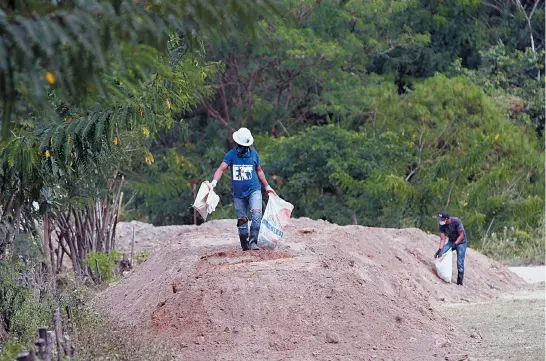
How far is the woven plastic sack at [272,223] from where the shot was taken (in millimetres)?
12625

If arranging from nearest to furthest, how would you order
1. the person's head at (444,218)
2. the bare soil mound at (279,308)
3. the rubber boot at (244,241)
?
1. the bare soil mound at (279,308)
2. the rubber boot at (244,241)
3. the person's head at (444,218)

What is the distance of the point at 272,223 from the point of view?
12641mm

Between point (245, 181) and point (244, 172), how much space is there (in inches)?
4.4

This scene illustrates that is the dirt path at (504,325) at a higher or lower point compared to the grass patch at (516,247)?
higher

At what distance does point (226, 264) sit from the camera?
1171cm

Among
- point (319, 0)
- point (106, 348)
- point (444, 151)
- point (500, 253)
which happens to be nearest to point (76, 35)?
point (106, 348)

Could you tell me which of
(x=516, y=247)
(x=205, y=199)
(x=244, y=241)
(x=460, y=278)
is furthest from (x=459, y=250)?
(x=516, y=247)

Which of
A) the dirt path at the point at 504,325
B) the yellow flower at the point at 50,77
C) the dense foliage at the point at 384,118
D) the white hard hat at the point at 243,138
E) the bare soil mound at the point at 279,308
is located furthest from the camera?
the dense foliage at the point at 384,118

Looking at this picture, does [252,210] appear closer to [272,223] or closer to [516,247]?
[272,223]

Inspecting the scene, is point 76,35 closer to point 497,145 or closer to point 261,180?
point 261,180

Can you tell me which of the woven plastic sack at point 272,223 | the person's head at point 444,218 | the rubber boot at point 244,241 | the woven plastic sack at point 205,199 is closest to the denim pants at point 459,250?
the person's head at point 444,218

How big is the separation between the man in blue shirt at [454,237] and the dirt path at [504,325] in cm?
102

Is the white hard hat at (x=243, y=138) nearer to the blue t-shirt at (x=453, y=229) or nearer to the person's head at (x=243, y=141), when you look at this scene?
the person's head at (x=243, y=141)

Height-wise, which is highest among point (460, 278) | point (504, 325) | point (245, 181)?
point (245, 181)
